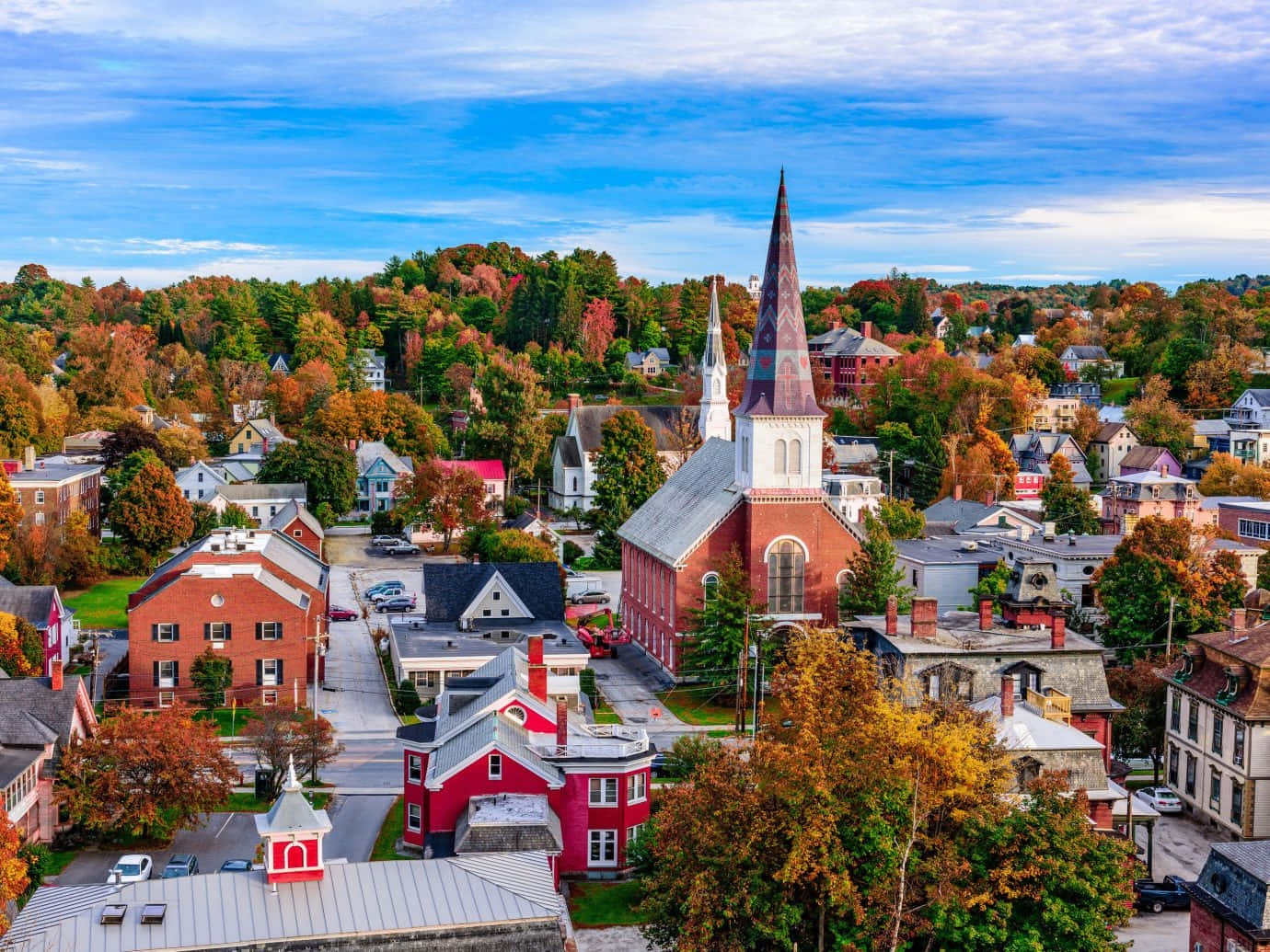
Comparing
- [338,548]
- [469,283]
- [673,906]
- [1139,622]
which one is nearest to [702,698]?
[1139,622]

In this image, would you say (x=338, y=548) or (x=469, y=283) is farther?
(x=469, y=283)

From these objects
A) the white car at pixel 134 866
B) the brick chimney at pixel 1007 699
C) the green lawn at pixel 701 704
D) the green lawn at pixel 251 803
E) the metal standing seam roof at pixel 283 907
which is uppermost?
the brick chimney at pixel 1007 699

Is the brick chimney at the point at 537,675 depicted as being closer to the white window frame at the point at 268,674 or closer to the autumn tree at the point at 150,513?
the white window frame at the point at 268,674

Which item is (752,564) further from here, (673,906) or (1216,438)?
(1216,438)

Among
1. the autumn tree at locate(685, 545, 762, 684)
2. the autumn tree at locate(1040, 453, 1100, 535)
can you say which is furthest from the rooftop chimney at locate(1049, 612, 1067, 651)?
the autumn tree at locate(1040, 453, 1100, 535)

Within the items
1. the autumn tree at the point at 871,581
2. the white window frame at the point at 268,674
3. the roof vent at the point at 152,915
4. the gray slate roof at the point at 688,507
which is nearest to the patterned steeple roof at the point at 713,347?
the gray slate roof at the point at 688,507

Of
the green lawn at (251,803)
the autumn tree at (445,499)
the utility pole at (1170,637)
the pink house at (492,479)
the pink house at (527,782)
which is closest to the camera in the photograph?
the pink house at (527,782)

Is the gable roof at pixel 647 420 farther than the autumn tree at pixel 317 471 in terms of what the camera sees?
Yes
